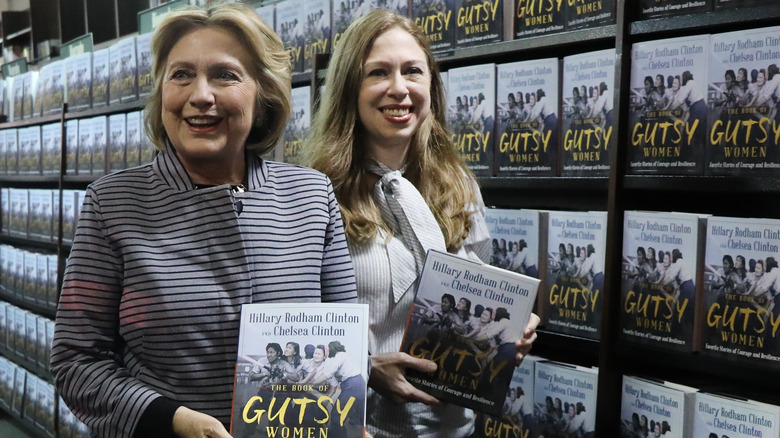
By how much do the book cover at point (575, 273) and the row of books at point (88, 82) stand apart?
235 centimetres

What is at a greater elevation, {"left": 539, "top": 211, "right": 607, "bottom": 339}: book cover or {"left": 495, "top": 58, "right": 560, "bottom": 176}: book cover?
{"left": 495, "top": 58, "right": 560, "bottom": 176}: book cover

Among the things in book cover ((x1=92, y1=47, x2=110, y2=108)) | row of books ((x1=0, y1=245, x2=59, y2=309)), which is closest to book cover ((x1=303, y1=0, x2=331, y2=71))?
book cover ((x1=92, y1=47, x2=110, y2=108))

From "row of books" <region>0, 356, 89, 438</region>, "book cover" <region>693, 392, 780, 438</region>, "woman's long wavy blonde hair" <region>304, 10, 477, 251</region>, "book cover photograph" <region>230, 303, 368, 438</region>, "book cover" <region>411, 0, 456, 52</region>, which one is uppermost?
"book cover" <region>411, 0, 456, 52</region>

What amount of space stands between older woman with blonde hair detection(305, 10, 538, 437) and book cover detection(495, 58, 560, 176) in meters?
0.41

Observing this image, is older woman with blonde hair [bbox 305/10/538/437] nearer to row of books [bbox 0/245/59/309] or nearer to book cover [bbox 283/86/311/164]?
book cover [bbox 283/86/311/164]

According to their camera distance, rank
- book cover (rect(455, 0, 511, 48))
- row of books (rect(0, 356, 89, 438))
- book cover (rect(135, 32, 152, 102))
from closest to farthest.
A: book cover (rect(455, 0, 511, 48)) → book cover (rect(135, 32, 152, 102)) → row of books (rect(0, 356, 89, 438))

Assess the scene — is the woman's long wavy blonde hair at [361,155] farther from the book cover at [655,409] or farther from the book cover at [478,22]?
the book cover at [655,409]

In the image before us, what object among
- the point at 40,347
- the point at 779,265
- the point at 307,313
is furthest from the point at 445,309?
the point at 40,347

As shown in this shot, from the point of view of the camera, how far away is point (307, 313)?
1.37 meters

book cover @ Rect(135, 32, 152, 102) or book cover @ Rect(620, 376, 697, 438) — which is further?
book cover @ Rect(135, 32, 152, 102)

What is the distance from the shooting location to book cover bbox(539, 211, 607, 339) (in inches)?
87.9

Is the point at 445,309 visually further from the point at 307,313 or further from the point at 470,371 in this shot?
the point at 307,313

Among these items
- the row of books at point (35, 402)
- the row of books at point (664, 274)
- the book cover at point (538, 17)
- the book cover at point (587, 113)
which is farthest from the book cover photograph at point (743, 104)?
the row of books at point (35, 402)

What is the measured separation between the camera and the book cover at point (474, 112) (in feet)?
8.16
